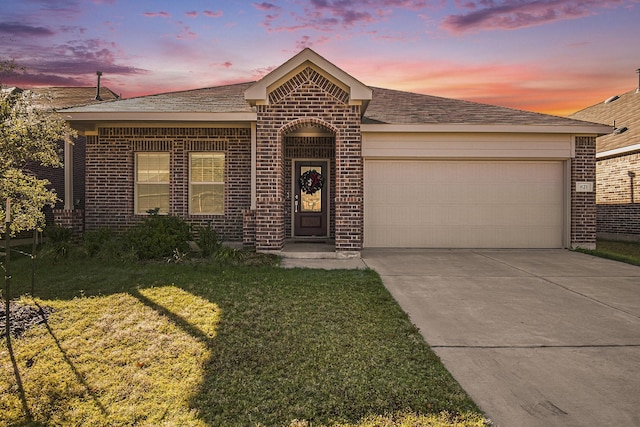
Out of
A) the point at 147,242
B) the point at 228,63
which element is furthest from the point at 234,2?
the point at 147,242

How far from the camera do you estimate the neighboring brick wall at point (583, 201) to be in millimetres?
11242

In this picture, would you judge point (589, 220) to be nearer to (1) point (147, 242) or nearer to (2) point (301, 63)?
(2) point (301, 63)

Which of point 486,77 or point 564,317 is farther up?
point 486,77

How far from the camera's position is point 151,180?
11.3 meters

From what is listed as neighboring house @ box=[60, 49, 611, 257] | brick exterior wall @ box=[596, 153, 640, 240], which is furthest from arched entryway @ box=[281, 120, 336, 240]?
brick exterior wall @ box=[596, 153, 640, 240]

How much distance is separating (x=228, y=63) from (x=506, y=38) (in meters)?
8.53

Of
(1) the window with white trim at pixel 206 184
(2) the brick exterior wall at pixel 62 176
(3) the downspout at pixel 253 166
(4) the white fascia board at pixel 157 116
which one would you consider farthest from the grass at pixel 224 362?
(2) the brick exterior wall at pixel 62 176

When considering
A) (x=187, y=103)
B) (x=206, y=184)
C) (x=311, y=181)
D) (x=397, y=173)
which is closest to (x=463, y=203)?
(x=397, y=173)

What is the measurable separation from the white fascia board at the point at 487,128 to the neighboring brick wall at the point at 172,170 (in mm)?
3480

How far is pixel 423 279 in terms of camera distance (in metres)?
7.65

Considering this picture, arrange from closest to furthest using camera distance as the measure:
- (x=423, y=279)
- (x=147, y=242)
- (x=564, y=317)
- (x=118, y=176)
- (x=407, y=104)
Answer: (x=564, y=317) < (x=423, y=279) < (x=147, y=242) < (x=118, y=176) < (x=407, y=104)

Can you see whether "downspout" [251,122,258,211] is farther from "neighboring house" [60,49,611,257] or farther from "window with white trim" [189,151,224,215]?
"window with white trim" [189,151,224,215]

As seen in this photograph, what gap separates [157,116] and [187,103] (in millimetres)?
1417

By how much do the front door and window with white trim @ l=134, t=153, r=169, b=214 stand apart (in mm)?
3615
